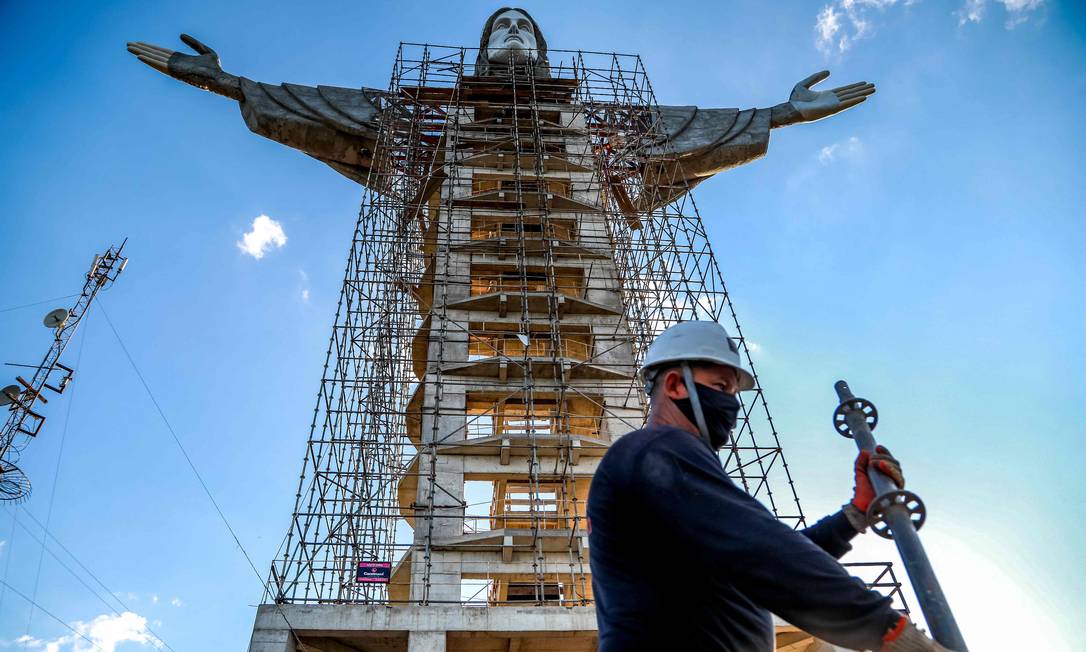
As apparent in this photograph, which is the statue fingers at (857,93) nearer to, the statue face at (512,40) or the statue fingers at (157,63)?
the statue face at (512,40)

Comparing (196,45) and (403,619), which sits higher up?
(196,45)

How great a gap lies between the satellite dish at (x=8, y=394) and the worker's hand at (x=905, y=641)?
103ft

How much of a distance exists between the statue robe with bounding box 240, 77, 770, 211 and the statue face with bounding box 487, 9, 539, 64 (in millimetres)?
6824

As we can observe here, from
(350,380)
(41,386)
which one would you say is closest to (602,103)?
(350,380)

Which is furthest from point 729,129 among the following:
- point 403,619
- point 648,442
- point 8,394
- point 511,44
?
point 648,442

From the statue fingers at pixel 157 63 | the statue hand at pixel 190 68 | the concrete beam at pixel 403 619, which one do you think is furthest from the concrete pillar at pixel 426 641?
the statue fingers at pixel 157 63

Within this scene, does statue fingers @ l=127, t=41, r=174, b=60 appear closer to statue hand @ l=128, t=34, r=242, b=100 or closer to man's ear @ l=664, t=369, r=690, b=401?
statue hand @ l=128, t=34, r=242, b=100

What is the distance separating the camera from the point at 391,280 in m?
23.7

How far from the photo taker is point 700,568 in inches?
81.7

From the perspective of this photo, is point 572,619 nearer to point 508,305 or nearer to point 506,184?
point 508,305

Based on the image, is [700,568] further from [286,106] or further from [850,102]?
[850,102]

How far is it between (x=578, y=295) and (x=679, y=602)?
76.9 ft

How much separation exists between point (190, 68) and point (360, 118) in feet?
19.5

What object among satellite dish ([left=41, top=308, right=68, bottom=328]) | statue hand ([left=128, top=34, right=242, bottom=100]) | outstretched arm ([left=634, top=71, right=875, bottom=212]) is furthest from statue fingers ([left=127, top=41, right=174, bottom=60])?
outstretched arm ([left=634, top=71, right=875, bottom=212])
